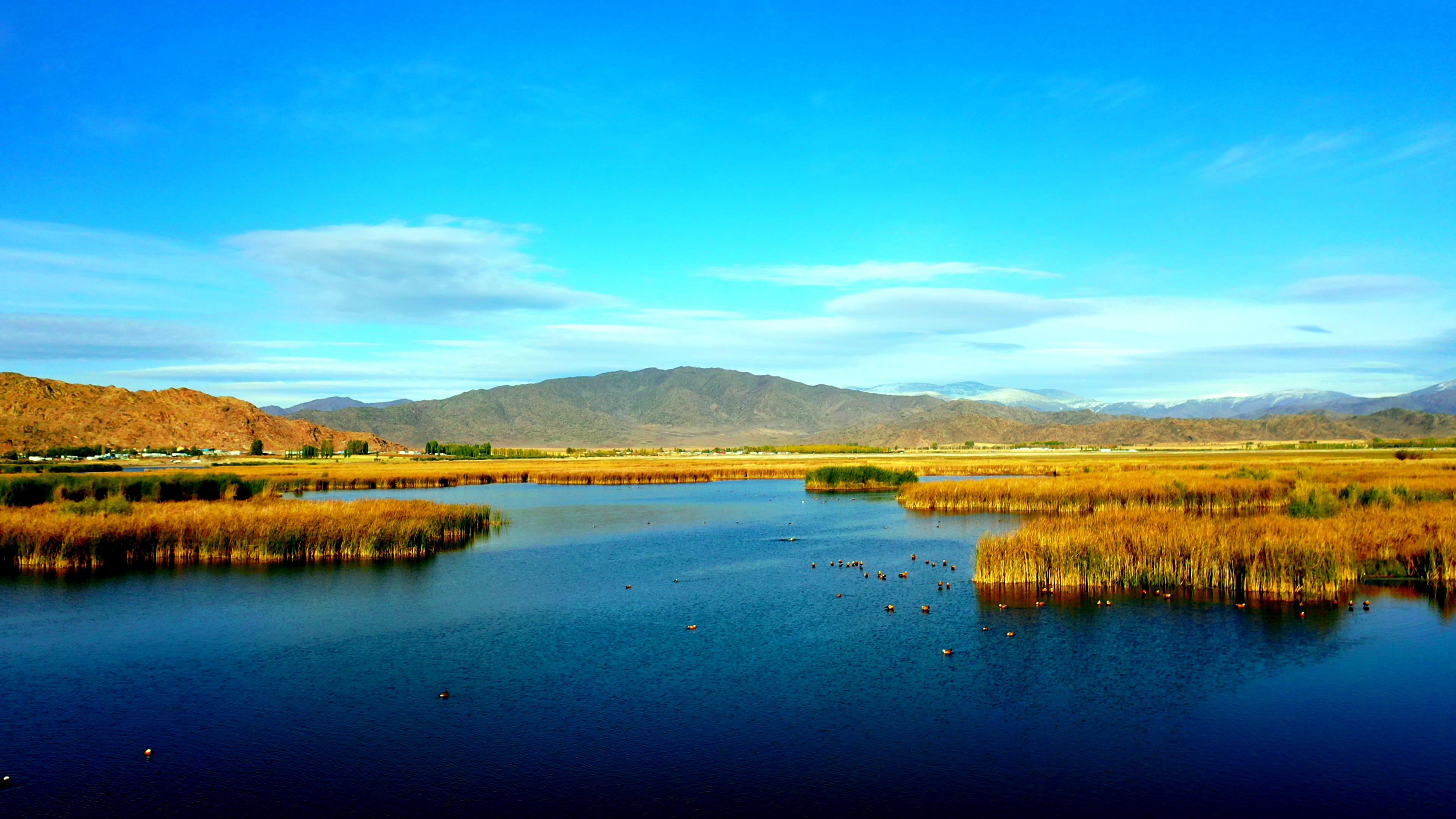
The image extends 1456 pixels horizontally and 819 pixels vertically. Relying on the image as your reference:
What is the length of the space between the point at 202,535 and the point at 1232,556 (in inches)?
1152

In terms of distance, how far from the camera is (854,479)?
60750 millimetres

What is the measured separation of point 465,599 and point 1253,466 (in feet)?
151

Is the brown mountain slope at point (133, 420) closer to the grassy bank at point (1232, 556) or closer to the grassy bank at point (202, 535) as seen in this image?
the grassy bank at point (202, 535)

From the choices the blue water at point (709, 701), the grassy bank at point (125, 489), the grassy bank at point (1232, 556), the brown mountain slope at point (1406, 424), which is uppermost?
the brown mountain slope at point (1406, 424)

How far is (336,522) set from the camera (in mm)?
28906

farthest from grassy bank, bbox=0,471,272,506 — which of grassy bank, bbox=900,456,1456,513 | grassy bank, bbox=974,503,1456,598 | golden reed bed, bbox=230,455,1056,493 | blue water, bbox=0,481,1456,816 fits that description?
grassy bank, bbox=900,456,1456,513

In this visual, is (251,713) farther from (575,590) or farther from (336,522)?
(336,522)

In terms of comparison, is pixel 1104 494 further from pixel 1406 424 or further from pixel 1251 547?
pixel 1406 424

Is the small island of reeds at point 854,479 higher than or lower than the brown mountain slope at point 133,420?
lower

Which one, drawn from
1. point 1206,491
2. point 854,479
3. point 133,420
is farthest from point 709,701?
point 133,420

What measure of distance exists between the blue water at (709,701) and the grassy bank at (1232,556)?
1412mm

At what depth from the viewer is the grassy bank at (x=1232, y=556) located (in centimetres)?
2036

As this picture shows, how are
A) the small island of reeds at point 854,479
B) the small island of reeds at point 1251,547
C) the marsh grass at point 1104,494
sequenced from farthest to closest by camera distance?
1. the small island of reeds at point 854,479
2. the marsh grass at point 1104,494
3. the small island of reeds at point 1251,547

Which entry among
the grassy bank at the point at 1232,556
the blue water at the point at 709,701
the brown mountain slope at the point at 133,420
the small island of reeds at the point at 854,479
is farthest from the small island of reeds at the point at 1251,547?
the brown mountain slope at the point at 133,420
